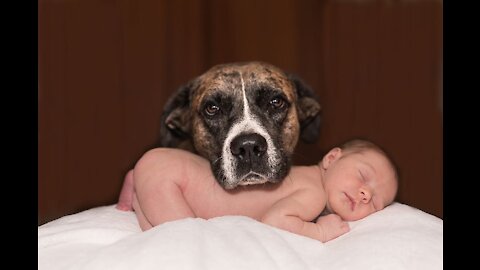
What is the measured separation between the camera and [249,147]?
2.27 m

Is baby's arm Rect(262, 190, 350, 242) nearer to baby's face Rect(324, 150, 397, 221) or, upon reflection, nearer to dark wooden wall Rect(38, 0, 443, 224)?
baby's face Rect(324, 150, 397, 221)

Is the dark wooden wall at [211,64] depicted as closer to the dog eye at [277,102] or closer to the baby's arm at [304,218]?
the dog eye at [277,102]

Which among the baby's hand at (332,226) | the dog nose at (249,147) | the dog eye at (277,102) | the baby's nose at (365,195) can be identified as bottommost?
the baby's hand at (332,226)

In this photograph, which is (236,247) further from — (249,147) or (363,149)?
(363,149)

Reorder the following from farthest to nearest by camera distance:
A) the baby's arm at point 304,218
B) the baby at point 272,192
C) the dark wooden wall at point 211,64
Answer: the dark wooden wall at point 211,64, the baby at point 272,192, the baby's arm at point 304,218

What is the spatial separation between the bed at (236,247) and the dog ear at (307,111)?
0.93 meters

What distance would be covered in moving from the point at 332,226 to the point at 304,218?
11 cm

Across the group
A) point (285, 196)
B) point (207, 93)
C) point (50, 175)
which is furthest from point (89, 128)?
point (285, 196)

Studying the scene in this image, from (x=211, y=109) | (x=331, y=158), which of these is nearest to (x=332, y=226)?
(x=331, y=158)

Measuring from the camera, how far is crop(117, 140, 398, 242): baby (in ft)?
7.33

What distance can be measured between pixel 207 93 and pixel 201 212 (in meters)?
0.58

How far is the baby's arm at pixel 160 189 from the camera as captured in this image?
2203 millimetres

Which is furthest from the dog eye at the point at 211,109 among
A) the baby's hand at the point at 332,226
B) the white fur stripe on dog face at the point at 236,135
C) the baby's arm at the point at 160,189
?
the baby's hand at the point at 332,226

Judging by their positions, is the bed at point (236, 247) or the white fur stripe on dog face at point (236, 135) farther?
the white fur stripe on dog face at point (236, 135)
